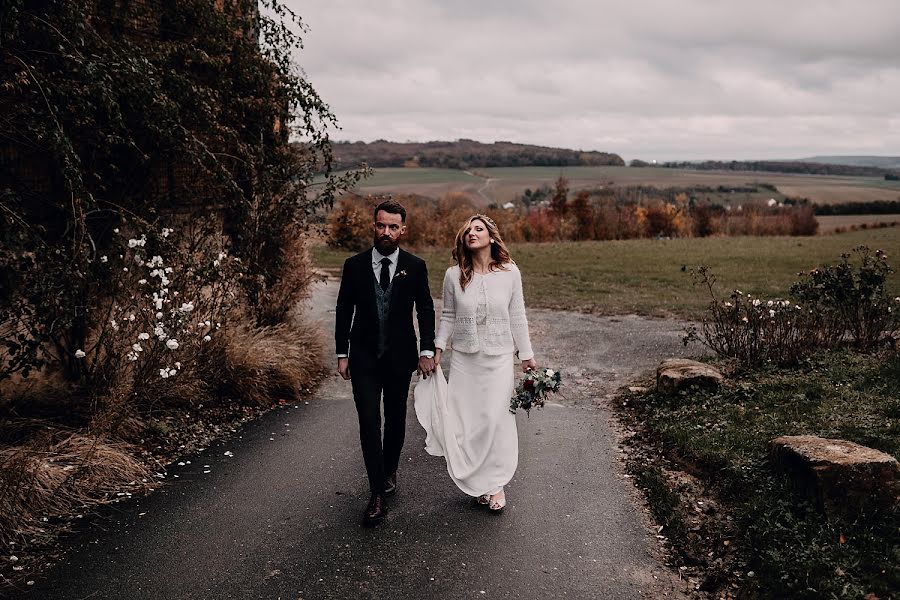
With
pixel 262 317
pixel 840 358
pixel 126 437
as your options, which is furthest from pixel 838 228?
pixel 126 437

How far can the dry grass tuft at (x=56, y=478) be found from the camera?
14.9 feet

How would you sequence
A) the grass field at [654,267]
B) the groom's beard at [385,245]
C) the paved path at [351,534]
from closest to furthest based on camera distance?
the paved path at [351,534] < the groom's beard at [385,245] < the grass field at [654,267]

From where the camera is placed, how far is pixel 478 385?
4.98 metres

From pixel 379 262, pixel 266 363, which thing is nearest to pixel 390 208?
pixel 379 262

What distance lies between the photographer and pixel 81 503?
5.06m

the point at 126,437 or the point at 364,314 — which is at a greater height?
the point at 364,314

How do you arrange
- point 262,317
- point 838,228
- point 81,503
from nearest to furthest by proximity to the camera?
1. point 81,503
2. point 262,317
3. point 838,228

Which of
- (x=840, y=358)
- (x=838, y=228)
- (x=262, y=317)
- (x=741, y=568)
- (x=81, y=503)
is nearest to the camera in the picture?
(x=741, y=568)

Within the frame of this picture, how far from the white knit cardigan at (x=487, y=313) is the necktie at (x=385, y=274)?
43 cm

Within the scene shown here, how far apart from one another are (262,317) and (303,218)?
1.58 metres

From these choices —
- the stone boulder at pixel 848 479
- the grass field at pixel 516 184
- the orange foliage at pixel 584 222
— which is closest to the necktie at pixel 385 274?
the stone boulder at pixel 848 479

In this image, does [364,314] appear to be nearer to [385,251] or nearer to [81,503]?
[385,251]

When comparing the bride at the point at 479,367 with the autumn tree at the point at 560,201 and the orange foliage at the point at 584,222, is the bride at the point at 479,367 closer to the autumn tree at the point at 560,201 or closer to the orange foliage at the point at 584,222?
the orange foliage at the point at 584,222

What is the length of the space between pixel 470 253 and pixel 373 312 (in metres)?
0.86
